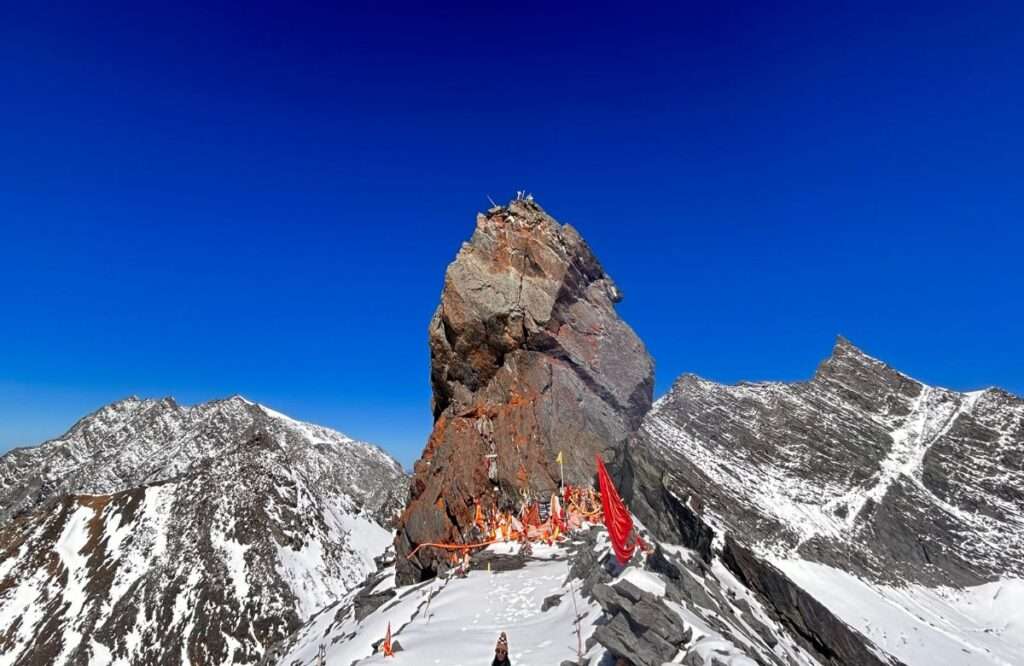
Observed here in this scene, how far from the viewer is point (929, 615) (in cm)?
6819

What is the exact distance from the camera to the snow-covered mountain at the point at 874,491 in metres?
66.3

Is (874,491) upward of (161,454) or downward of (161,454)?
upward

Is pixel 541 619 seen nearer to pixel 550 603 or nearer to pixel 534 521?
pixel 550 603

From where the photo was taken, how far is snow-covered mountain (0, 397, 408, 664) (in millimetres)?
65125

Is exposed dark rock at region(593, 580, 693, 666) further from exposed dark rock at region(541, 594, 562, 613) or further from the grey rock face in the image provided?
the grey rock face

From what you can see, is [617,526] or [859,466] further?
[859,466]

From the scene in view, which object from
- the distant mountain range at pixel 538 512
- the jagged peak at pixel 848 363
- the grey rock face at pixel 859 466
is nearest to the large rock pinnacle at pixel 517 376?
the distant mountain range at pixel 538 512

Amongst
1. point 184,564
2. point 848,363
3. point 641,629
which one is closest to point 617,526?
point 641,629

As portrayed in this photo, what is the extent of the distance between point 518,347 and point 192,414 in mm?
148966

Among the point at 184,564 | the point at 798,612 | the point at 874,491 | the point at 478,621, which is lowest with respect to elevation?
the point at 184,564

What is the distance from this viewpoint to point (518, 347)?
110 ft

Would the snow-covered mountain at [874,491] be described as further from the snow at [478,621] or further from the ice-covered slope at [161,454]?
the ice-covered slope at [161,454]

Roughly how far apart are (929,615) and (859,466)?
1648 inches

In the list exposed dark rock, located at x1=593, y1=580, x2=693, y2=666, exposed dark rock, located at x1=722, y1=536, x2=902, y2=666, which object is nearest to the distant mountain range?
exposed dark rock, located at x1=593, y1=580, x2=693, y2=666
